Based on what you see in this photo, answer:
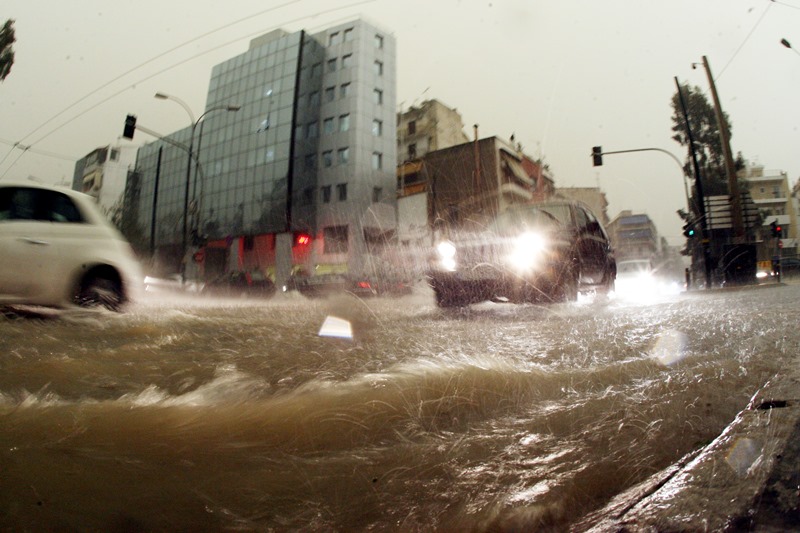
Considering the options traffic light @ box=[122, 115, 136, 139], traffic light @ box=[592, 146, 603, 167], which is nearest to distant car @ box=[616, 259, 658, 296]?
traffic light @ box=[592, 146, 603, 167]

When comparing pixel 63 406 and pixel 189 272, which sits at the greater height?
pixel 189 272

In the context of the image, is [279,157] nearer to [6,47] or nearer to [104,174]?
[104,174]

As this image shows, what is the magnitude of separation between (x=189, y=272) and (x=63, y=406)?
1239cm

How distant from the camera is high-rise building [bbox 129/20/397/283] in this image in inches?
440

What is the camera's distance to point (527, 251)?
16.7 feet

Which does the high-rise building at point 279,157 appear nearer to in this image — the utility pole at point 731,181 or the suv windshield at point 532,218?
the suv windshield at point 532,218

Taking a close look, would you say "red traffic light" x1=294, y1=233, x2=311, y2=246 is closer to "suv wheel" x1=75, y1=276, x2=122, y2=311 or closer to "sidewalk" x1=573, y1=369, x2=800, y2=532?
"suv wheel" x1=75, y1=276, x2=122, y2=311

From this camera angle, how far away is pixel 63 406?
4.18 feet

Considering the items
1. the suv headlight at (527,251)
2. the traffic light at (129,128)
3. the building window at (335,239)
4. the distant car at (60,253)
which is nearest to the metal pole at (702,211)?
the suv headlight at (527,251)

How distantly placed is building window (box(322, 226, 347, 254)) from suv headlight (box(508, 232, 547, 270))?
15.0 metres

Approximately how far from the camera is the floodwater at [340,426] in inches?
32.2

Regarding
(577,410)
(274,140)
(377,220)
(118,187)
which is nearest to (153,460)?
(577,410)

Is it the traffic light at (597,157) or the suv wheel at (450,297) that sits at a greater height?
the traffic light at (597,157)

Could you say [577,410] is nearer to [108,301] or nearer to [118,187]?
[108,301]
